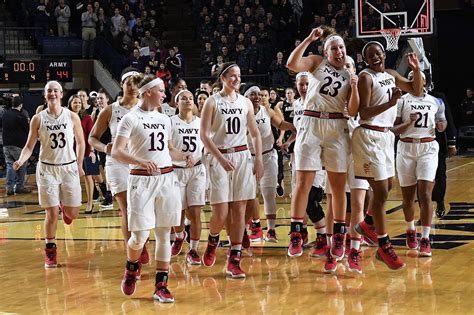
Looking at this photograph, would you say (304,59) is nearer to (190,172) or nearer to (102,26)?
(190,172)

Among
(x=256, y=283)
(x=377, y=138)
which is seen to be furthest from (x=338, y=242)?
(x=377, y=138)

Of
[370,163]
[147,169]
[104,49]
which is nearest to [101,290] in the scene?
[147,169]

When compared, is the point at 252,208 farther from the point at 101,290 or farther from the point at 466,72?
the point at 466,72

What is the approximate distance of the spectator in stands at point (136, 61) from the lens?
2492cm

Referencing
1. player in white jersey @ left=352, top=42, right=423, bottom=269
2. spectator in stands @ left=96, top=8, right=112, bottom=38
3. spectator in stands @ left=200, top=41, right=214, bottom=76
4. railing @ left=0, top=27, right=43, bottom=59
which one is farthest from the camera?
spectator in stands @ left=96, top=8, right=112, bottom=38

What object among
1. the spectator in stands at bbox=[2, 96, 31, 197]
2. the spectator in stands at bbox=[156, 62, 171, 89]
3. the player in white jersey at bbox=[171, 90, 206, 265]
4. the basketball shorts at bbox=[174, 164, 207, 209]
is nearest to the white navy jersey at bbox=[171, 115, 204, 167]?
the player in white jersey at bbox=[171, 90, 206, 265]

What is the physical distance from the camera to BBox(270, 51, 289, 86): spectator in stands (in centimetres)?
2430

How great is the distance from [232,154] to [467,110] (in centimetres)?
1792

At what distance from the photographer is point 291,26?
1060 inches

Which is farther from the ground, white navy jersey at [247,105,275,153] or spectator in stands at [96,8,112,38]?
spectator in stands at [96,8,112,38]

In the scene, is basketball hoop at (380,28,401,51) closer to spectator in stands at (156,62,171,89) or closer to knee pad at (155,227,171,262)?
spectator in stands at (156,62,171,89)

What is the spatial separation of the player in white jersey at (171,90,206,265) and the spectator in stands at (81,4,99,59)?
53.5 feet

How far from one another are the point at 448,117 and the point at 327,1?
670 inches

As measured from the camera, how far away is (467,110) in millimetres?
25875
